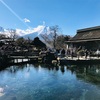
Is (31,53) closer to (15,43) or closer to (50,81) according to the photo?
(15,43)

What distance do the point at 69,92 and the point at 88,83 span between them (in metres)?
3.51

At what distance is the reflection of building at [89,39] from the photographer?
36.2 meters

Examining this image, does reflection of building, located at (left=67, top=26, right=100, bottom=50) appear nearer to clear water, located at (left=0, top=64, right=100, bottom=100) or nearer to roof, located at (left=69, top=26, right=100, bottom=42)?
roof, located at (left=69, top=26, right=100, bottom=42)

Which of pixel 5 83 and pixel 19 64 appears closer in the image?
pixel 5 83

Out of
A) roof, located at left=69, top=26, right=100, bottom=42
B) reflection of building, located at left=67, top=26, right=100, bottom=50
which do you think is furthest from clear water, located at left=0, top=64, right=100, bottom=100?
roof, located at left=69, top=26, right=100, bottom=42

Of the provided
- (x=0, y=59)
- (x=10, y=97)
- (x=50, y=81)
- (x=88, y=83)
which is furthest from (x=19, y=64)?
(x=10, y=97)

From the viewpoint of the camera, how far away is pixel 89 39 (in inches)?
1484

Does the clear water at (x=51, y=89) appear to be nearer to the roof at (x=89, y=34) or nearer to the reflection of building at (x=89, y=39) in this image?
the reflection of building at (x=89, y=39)

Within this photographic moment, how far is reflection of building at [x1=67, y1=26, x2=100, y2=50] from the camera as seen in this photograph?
36200 millimetres

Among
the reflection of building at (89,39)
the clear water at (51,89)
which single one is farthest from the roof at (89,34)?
the clear water at (51,89)

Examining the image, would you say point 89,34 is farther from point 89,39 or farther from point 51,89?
point 51,89

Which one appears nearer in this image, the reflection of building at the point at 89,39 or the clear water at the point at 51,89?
the clear water at the point at 51,89

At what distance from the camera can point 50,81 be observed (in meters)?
18.4

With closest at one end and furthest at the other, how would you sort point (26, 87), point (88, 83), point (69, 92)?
point (69, 92), point (26, 87), point (88, 83)
